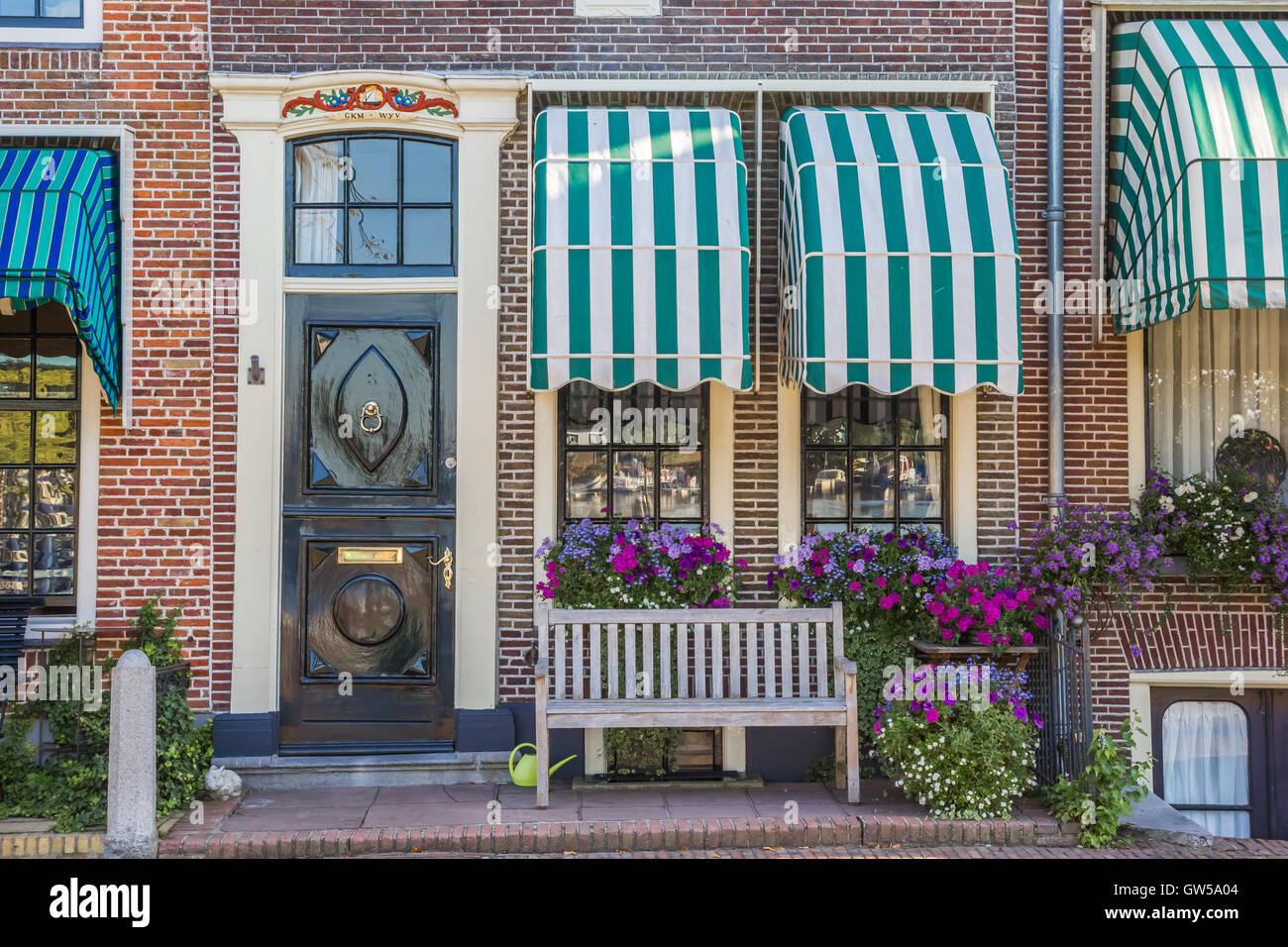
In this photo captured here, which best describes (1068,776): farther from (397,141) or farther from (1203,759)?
(397,141)

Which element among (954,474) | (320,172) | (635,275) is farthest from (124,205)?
(954,474)

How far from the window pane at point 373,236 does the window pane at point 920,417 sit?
347 centimetres

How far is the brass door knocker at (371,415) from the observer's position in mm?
6965

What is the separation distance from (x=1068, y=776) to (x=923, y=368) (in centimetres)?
248

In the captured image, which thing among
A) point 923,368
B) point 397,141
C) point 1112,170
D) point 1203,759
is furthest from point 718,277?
point 1203,759

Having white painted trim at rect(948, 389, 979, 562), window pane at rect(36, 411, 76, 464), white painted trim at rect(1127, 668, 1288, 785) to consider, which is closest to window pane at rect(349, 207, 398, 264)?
window pane at rect(36, 411, 76, 464)

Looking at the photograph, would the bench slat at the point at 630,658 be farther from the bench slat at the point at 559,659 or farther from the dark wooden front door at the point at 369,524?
the dark wooden front door at the point at 369,524

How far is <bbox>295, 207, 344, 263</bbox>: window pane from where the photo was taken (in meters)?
7.03

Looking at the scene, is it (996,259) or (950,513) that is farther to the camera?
(950,513)

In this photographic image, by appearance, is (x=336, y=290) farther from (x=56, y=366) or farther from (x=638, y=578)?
(x=638, y=578)

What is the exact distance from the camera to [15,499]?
273 inches

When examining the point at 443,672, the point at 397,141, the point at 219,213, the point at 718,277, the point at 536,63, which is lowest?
the point at 443,672

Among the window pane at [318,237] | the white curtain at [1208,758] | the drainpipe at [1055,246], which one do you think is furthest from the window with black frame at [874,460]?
the window pane at [318,237]

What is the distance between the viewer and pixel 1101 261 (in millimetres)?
7078
